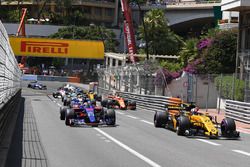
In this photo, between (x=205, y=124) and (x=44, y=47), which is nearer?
(x=205, y=124)

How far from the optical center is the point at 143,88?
45250 mm

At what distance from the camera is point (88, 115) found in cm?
2025

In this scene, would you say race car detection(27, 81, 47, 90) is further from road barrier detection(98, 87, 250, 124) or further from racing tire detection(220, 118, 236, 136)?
racing tire detection(220, 118, 236, 136)

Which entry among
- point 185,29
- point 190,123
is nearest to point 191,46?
point 190,123

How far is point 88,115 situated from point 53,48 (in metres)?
50.4

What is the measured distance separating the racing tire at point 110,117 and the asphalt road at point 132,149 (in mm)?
893

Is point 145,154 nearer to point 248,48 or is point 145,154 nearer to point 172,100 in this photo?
point 172,100

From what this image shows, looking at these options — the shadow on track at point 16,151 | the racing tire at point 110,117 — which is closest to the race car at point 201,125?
the racing tire at point 110,117

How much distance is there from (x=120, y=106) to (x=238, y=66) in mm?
9437

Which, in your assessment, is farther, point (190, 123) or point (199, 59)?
point (199, 59)

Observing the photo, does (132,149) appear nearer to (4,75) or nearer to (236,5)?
(4,75)

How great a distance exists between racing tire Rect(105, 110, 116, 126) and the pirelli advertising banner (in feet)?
163

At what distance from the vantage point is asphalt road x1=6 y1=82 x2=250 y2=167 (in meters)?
11.5

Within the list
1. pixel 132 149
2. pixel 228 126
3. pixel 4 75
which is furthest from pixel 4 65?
pixel 228 126
